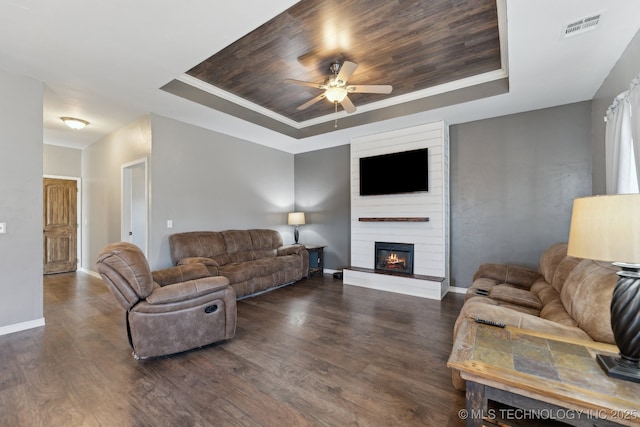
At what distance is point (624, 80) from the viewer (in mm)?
2479

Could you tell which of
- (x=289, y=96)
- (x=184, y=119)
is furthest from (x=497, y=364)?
(x=184, y=119)

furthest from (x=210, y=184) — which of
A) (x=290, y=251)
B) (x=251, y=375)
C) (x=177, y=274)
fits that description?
(x=251, y=375)

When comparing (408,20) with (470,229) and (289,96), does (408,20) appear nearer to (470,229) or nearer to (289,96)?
(289,96)

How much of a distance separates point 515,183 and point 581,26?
2324 mm

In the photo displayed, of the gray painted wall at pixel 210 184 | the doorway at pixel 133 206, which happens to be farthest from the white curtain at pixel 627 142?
the doorway at pixel 133 206

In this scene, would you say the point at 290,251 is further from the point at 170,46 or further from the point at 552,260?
the point at 552,260

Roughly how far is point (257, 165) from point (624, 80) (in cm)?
529

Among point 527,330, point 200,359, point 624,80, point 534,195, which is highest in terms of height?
point 624,80

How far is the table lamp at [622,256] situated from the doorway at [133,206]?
557cm

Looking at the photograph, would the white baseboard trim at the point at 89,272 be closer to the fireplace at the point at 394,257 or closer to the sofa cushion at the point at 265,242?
the sofa cushion at the point at 265,242

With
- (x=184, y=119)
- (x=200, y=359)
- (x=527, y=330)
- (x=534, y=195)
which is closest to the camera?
(x=527, y=330)

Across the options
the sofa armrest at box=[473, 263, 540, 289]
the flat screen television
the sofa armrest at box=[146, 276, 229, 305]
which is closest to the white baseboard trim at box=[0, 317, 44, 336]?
the sofa armrest at box=[146, 276, 229, 305]

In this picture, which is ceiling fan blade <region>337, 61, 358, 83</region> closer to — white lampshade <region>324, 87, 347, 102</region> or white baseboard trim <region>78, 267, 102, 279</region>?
white lampshade <region>324, 87, 347, 102</region>

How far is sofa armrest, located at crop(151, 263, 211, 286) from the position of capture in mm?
2984
